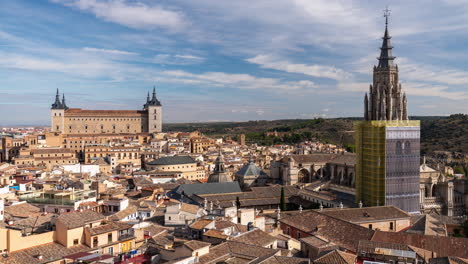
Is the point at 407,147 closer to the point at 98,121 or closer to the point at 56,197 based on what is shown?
the point at 56,197

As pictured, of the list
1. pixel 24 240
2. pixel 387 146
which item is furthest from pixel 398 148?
pixel 24 240

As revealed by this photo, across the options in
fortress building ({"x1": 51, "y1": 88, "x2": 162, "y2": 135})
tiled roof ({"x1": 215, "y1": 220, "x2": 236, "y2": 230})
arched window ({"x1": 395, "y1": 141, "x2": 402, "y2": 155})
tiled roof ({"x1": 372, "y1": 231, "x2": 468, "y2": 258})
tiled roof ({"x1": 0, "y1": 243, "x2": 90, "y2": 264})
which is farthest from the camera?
fortress building ({"x1": 51, "y1": 88, "x2": 162, "y2": 135})

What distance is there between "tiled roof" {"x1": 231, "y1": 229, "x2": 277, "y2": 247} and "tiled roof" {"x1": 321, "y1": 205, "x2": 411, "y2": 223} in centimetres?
806

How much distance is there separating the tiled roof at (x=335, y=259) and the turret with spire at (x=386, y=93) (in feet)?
74.4

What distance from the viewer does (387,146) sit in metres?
35.3

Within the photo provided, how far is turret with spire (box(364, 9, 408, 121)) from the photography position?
36.7 m

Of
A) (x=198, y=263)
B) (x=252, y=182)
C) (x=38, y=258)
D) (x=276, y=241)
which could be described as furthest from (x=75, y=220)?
(x=252, y=182)

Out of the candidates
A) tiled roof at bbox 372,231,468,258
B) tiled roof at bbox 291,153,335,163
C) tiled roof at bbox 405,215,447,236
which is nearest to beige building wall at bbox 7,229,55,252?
tiled roof at bbox 372,231,468,258

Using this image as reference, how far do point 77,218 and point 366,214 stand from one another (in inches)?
669

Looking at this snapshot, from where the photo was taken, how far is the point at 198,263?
1552 cm

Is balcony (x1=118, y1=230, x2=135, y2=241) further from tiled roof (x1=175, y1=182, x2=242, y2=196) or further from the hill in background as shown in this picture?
the hill in background

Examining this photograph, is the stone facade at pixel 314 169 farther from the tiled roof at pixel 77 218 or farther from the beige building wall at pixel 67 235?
the beige building wall at pixel 67 235

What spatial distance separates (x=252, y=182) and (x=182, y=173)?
37.3ft

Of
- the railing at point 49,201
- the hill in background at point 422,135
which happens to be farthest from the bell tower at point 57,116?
the railing at point 49,201
